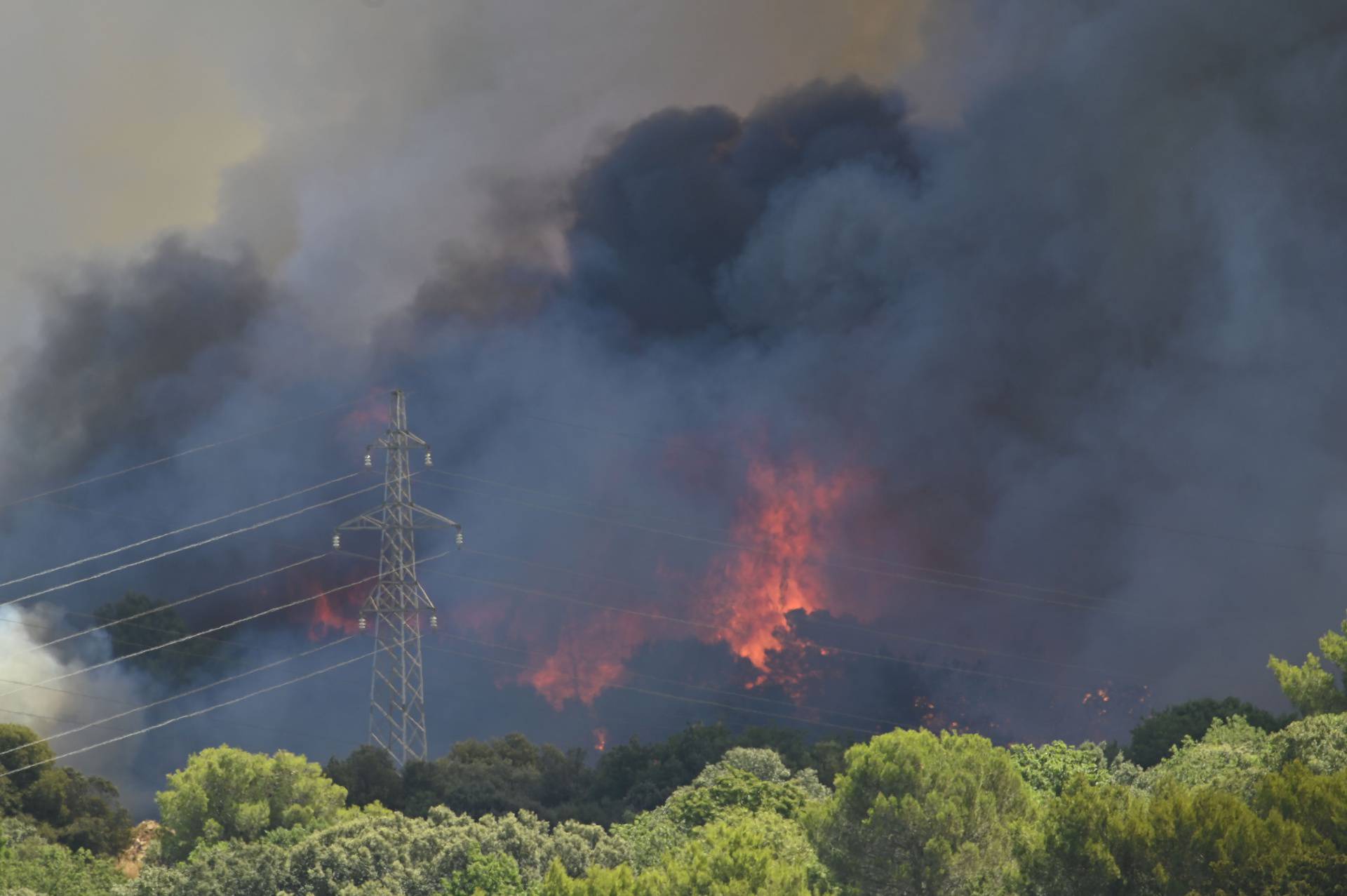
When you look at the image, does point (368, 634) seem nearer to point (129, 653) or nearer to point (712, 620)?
point (129, 653)

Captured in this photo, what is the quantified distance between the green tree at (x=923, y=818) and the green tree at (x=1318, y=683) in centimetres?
2398

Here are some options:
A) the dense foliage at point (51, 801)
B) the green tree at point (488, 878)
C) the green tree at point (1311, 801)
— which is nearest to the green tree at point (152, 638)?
the dense foliage at point (51, 801)

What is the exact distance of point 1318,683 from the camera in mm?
83188

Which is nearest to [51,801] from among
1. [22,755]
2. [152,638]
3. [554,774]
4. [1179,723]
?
[22,755]

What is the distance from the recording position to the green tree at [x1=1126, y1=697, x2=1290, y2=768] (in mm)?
103188

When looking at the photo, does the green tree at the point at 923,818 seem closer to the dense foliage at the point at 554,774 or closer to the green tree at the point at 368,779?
the dense foliage at the point at 554,774

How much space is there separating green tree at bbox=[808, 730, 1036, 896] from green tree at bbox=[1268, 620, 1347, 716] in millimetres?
23981

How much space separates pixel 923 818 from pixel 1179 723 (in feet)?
163

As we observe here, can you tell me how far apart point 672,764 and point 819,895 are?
47.9 m

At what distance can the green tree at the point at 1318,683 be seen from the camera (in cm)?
8231

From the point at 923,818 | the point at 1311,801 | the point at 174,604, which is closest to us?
the point at 1311,801

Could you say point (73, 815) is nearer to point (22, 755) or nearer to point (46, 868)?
point (22, 755)

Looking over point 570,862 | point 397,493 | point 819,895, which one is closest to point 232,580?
point 397,493

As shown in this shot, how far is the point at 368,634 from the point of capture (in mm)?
163375
